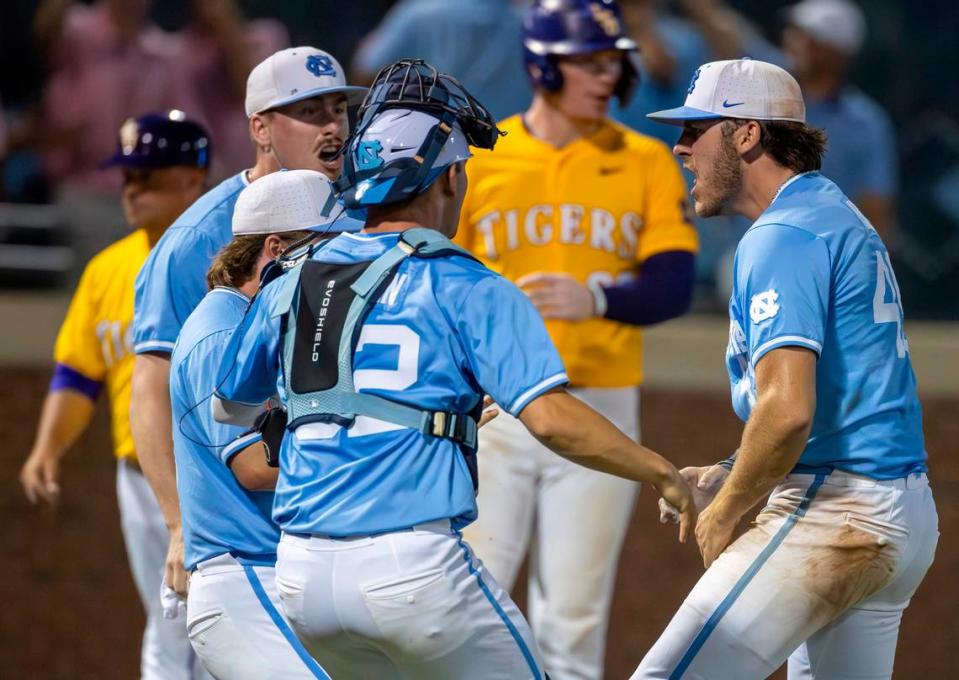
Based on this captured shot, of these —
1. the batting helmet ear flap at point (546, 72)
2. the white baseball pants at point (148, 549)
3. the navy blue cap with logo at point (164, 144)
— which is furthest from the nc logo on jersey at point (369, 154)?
the white baseball pants at point (148, 549)

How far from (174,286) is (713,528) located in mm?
1661

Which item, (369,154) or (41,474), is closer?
(369,154)

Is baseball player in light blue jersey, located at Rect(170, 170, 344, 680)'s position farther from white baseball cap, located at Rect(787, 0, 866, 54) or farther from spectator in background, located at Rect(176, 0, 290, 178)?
white baseball cap, located at Rect(787, 0, 866, 54)

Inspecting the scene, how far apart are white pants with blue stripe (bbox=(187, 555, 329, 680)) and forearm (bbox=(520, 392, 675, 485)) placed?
2.70ft

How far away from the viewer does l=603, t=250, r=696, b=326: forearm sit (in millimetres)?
5383

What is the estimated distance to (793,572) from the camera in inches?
146

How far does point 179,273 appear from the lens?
14.5ft

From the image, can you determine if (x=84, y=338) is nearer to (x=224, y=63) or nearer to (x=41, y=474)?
(x=41, y=474)

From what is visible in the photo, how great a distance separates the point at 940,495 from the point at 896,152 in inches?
57.1

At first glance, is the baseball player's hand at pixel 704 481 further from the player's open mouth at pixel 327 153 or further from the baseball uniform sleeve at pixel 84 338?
the baseball uniform sleeve at pixel 84 338

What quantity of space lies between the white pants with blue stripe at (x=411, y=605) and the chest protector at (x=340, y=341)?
0.21m

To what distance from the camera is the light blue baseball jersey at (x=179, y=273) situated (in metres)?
4.41

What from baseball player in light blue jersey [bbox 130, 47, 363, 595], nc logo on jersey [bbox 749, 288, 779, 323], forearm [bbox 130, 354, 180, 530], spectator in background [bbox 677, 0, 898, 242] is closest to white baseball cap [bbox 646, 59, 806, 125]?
nc logo on jersey [bbox 749, 288, 779, 323]

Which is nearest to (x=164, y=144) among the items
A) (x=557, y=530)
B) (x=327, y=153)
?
(x=327, y=153)
